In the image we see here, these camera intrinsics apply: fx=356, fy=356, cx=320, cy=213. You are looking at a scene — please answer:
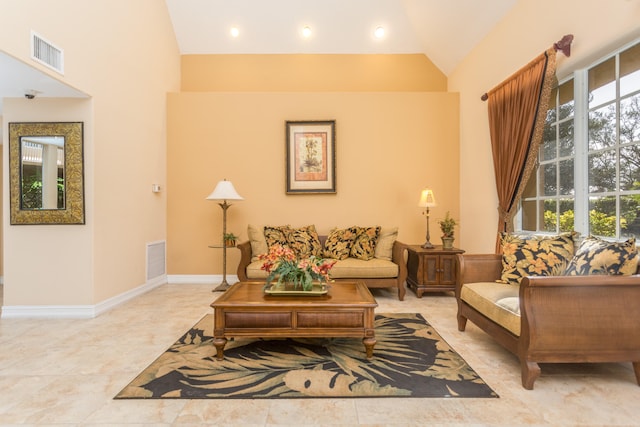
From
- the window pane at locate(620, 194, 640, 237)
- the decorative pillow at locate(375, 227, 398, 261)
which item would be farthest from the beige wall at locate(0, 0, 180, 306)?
the window pane at locate(620, 194, 640, 237)

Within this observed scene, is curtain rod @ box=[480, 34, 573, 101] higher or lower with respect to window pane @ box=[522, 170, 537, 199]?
higher

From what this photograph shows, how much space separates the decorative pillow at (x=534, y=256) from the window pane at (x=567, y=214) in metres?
0.46

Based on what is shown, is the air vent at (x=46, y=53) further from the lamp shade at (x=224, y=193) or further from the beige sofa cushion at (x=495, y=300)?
the beige sofa cushion at (x=495, y=300)

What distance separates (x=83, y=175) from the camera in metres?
3.71

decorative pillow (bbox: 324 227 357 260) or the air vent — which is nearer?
the air vent

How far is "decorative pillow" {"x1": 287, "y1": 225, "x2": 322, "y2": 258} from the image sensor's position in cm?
484

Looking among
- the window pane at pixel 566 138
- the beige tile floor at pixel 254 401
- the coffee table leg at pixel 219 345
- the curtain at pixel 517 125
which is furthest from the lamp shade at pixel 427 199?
the coffee table leg at pixel 219 345

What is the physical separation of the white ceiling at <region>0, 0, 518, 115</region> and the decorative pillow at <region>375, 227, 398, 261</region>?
2.79m

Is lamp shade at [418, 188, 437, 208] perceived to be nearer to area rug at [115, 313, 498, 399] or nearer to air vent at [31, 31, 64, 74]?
area rug at [115, 313, 498, 399]

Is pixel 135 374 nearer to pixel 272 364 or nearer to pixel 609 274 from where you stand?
pixel 272 364

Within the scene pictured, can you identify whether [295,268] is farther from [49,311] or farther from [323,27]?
[323,27]

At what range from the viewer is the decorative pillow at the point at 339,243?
189 inches

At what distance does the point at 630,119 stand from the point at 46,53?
4.80 meters

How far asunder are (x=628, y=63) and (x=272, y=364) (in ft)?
11.6
